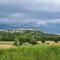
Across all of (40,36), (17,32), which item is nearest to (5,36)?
(17,32)

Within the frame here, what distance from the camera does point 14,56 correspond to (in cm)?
1230

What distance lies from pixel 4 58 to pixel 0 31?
46.6m

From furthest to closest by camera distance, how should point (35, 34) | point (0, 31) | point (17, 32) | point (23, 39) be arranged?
point (0, 31)
point (17, 32)
point (35, 34)
point (23, 39)

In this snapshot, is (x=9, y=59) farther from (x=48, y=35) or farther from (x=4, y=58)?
(x=48, y=35)

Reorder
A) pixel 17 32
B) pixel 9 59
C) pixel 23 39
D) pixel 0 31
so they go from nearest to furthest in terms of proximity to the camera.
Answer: pixel 9 59 → pixel 23 39 → pixel 17 32 → pixel 0 31

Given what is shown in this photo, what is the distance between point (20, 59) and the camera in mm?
12156

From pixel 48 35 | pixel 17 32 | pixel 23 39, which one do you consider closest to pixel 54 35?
pixel 48 35

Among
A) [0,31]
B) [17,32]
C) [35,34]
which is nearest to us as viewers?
[35,34]

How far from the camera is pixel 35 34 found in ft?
159

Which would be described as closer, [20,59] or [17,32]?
[20,59]

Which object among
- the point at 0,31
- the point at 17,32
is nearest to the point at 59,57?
the point at 17,32

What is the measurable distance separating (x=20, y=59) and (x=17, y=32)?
135ft

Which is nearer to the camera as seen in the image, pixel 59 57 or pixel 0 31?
pixel 59 57

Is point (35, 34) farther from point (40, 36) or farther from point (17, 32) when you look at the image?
point (17, 32)
